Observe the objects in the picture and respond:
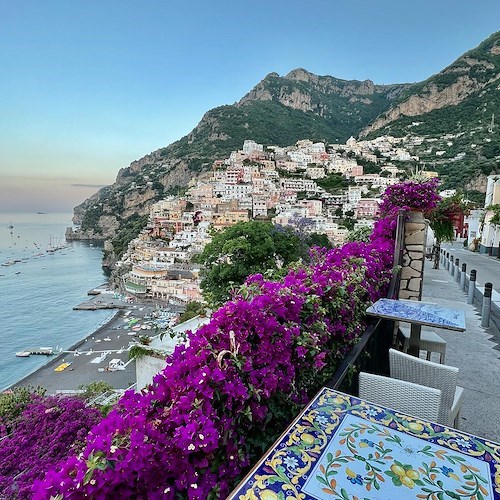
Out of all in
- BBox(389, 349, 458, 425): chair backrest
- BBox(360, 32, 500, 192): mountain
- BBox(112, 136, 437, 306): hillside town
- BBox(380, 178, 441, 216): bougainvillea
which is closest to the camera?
BBox(389, 349, 458, 425): chair backrest

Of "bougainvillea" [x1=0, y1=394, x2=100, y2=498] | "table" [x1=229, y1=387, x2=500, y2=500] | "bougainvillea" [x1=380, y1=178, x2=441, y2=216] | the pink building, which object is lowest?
"bougainvillea" [x1=0, y1=394, x2=100, y2=498]

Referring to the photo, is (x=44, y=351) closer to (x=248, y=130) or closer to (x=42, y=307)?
(x=42, y=307)

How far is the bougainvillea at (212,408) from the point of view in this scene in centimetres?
76

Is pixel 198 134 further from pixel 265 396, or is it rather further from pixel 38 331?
pixel 265 396

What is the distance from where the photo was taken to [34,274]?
193 feet

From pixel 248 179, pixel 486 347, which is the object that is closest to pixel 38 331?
pixel 486 347

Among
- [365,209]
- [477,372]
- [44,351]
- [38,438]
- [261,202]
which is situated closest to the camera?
[477,372]

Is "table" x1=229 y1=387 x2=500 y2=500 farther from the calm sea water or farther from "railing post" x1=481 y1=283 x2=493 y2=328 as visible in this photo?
the calm sea water

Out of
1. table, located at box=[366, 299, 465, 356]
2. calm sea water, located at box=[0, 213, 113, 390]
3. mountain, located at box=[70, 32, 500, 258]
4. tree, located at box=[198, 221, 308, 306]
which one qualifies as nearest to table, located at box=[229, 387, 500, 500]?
table, located at box=[366, 299, 465, 356]

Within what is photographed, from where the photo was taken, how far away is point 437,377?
76.7 inches

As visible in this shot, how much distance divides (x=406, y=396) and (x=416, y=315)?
0.99 metres

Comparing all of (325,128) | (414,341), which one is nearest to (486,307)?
(414,341)

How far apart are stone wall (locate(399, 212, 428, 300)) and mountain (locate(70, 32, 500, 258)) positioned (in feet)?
187

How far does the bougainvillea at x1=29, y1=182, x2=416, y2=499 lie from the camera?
2.51 ft
